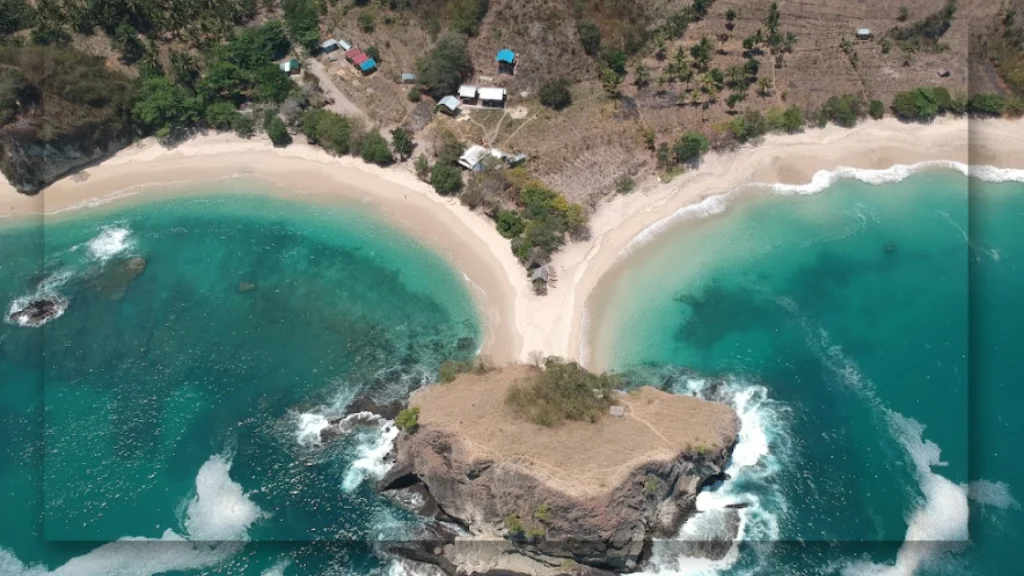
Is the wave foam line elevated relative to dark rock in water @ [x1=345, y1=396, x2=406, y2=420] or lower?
elevated

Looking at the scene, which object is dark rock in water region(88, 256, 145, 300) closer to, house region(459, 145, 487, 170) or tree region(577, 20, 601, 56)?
house region(459, 145, 487, 170)

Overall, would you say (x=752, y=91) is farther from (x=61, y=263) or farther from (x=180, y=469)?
(x=61, y=263)

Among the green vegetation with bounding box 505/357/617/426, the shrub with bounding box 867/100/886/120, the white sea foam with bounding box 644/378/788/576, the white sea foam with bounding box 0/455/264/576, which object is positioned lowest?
the white sea foam with bounding box 0/455/264/576

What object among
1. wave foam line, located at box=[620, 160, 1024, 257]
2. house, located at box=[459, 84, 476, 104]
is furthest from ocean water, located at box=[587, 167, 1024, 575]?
house, located at box=[459, 84, 476, 104]

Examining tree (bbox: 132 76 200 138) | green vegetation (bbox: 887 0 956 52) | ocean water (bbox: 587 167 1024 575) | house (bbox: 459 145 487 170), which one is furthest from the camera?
green vegetation (bbox: 887 0 956 52)

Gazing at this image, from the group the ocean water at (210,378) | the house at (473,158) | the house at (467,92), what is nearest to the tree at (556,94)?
the house at (467,92)

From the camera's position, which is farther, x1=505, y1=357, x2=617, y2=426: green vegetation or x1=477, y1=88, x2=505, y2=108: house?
x1=477, y1=88, x2=505, y2=108: house

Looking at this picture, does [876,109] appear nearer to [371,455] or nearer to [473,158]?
[473,158]

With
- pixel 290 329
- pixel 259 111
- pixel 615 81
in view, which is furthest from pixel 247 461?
pixel 615 81
